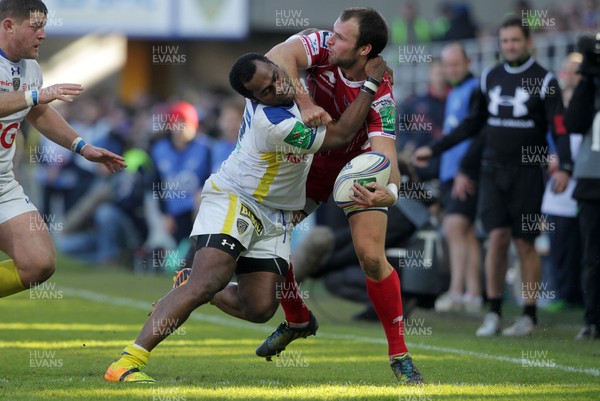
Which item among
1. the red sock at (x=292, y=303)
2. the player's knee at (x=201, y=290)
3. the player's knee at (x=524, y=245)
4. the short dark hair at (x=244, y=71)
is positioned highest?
the short dark hair at (x=244, y=71)

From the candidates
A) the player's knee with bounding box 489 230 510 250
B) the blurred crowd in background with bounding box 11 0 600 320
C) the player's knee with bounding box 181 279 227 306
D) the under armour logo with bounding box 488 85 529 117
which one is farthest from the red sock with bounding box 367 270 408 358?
the under armour logo with bounding box 488 85 529 117

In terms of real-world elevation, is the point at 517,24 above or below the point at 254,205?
above

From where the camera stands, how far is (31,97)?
7289 mm

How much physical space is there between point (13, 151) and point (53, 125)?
1.08ft

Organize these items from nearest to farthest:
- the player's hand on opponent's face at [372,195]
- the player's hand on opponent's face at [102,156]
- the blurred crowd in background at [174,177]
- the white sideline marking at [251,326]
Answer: the player's hand on opponent's face at [372,195] → the player's hand on opponent's face at [102,156] → the white sideline marking at [251,326] → the blurred crowd in background at [174,177]

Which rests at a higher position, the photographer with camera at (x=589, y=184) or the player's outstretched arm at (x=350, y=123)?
the player's outstretched arm at (x=350, y=123)

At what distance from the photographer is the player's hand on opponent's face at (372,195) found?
7172 mm

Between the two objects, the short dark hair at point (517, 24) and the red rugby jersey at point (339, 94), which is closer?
the red rugby jersey at point (339, 94)

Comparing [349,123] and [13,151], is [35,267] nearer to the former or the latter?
[13,151]

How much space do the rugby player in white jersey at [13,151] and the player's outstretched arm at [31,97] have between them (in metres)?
0.08

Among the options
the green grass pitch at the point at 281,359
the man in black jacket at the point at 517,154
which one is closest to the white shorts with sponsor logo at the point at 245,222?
the green grass pitch at the point at 281,359

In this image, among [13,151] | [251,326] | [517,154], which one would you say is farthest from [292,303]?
[517,154]

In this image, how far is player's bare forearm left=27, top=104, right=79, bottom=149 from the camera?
8.07 m

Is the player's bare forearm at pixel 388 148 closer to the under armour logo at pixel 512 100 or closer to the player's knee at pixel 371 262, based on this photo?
the player's knee at pixel 371 262
